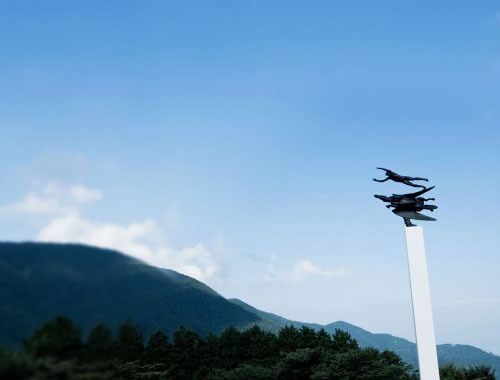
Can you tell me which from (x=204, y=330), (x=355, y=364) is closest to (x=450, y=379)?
(x=355, y=364)

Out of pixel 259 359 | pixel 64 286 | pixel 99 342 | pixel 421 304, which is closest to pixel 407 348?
pixel 259 359

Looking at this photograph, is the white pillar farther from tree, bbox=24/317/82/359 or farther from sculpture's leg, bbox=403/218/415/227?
tree, bbox=24/317/82/359

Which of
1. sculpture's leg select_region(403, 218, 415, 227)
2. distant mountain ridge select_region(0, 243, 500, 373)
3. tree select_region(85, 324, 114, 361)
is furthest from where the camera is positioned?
sculpture's leg select_region(403, 218, 415, 227)

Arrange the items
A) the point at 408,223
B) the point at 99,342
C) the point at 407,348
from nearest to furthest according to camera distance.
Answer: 1. the point at 99,342
2. the point at 408,223
3. the point at 407,348

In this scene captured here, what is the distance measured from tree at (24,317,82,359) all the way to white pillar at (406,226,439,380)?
855cm

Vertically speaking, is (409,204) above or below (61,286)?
above

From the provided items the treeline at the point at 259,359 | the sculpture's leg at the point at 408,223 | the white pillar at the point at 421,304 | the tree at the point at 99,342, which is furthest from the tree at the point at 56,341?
the sculpture's leg at the point at 408,223

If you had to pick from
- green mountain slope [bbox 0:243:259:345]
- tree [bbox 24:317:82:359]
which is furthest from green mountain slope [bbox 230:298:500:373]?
tree [bbox 24:317:82:359]

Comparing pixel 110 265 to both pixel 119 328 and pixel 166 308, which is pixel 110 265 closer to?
pixel 119 328

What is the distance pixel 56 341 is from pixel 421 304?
9017mm

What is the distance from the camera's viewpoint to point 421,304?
12391 mm

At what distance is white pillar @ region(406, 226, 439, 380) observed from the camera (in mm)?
12047

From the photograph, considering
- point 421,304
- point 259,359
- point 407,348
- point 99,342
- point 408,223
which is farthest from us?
point 407,348

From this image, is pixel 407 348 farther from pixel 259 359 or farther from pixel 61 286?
pixel 61 286
